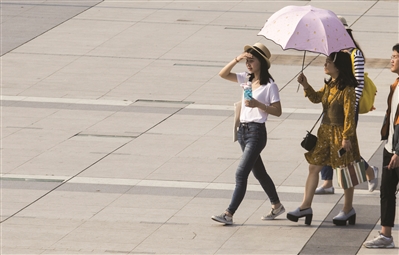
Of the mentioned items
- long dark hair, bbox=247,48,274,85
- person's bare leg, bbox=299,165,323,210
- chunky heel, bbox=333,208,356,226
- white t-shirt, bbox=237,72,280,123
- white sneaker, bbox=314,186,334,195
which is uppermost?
long dark hair, bbox=247,48,274,85

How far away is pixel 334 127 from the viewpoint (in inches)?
382

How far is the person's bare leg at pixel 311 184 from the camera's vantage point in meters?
9.79

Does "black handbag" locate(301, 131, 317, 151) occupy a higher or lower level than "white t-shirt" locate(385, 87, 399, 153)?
lower

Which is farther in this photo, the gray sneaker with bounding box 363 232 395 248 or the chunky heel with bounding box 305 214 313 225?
the chunky heel with bounding box 305 214 313 225

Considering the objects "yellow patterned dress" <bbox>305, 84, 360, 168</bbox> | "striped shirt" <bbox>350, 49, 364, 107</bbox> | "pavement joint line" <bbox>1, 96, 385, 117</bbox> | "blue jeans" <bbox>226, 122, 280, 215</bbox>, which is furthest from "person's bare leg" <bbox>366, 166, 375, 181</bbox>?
"pavement joint line" <bbox>1, 96, 385, 117</bbox>

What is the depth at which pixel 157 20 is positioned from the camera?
22078mm

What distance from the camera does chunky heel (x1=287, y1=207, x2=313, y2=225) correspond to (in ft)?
32.4

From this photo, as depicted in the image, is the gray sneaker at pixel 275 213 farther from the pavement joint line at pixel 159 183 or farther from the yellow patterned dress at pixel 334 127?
the pavement joint line at pixel 159 183

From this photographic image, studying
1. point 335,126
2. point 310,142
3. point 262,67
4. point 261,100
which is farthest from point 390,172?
point 262,67

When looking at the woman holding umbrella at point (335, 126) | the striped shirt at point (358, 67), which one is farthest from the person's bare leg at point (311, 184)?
the striped shirt at point (358, 67)

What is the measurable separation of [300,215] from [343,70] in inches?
60.1

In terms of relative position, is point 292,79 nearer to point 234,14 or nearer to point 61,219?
point 234,14

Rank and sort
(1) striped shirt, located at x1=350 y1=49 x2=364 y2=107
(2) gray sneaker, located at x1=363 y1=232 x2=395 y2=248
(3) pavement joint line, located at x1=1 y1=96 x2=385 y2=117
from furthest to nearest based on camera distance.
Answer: (3) pavement joint line, located at x1=1 y1=96 x2=385 y2=117
(1) striped shirt, located at x1=350 y1=49 x2=364 y2=107
(2) gray sneaker, located at x1=363 y1=232 x2=395 y2=248

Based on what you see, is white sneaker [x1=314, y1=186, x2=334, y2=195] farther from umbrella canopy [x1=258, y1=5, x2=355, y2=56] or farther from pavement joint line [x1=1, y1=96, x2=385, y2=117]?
pavement joint line [x1=1, y1=96, x2=385, y2=117]
